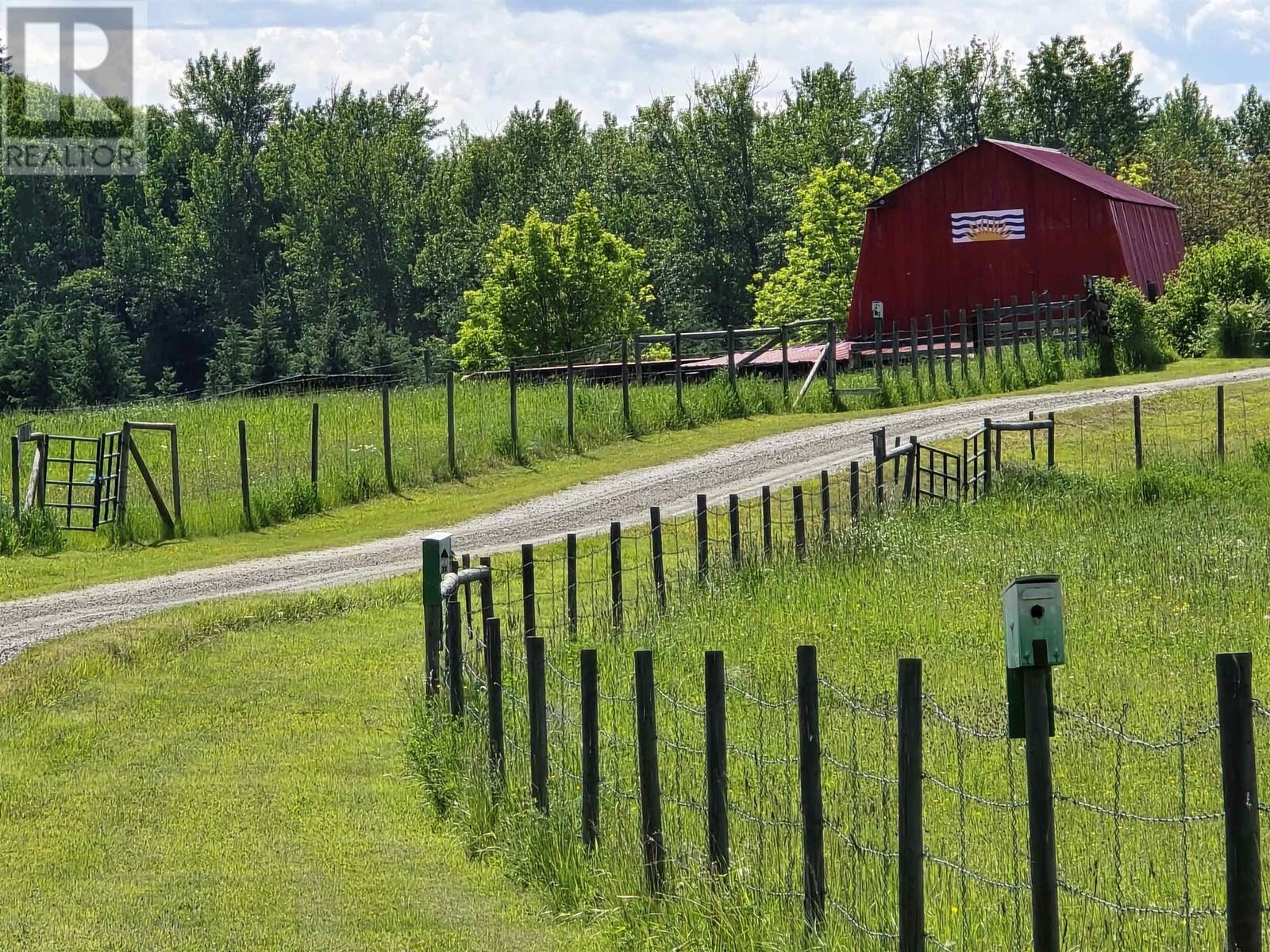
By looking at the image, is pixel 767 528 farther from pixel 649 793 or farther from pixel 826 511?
pixel 649 793

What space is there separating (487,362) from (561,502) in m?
39.4

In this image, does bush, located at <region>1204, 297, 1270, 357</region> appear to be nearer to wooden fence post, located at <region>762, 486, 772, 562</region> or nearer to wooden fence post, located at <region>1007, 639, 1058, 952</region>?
wooden fence post, located at <region>762, 486, 772, 562</region>

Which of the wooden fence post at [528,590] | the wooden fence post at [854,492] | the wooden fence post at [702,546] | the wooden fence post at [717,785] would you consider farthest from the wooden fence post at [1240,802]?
the wooden fence post at [854,492]

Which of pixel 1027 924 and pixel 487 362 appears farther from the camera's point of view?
pixel 487 362

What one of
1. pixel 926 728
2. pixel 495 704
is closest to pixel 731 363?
pixel 926 728

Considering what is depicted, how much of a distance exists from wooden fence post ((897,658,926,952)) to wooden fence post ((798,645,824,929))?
0.53 m

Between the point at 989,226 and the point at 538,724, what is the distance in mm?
41849

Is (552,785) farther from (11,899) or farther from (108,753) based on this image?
(108,753)

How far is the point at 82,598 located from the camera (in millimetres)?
20266

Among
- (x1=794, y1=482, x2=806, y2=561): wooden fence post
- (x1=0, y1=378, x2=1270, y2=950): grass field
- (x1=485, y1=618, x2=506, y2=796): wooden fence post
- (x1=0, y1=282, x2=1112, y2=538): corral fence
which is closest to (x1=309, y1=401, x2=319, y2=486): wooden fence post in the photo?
(x1=0, y1=282, x2=1112, y2=538): corral fence

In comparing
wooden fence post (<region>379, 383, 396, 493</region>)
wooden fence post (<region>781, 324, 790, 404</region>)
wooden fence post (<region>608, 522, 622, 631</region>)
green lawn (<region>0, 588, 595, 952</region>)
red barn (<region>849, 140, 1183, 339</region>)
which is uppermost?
red barn (<region>849, 140, 1183, 339</region>)

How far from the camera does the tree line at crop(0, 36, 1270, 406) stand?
6862 centimetres

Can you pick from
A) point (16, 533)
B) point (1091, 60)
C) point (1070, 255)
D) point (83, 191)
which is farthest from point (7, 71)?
point (16, 533)

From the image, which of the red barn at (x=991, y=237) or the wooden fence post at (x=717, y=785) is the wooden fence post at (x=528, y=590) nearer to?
the wooden fence post at (x=717, y=785)
